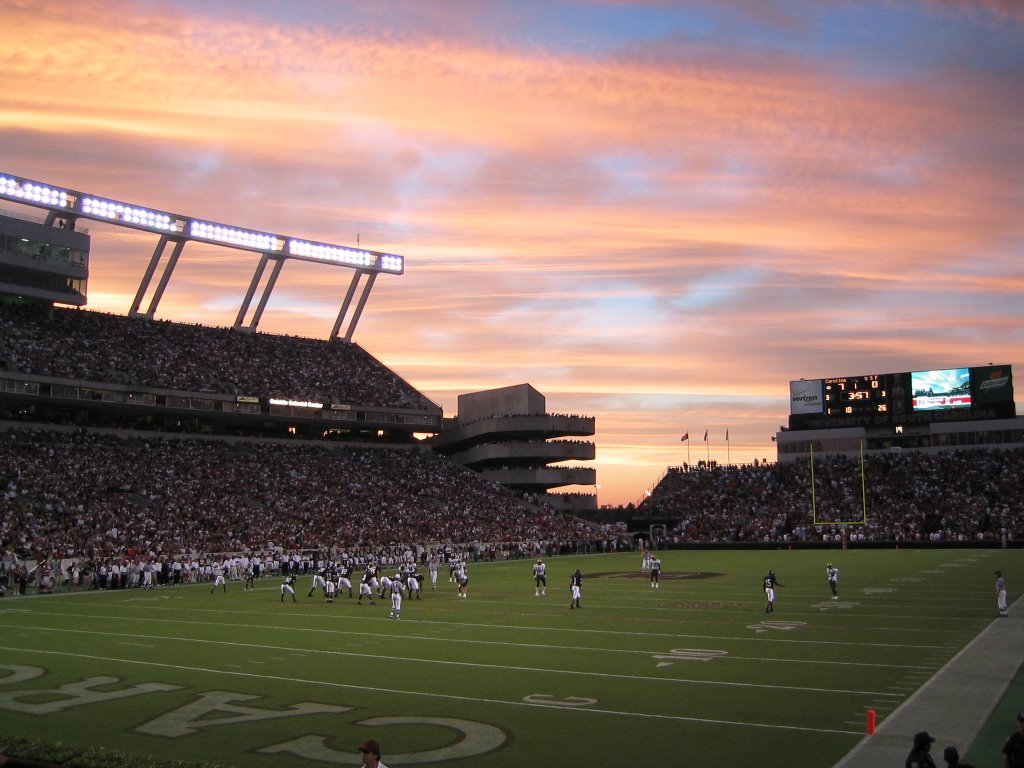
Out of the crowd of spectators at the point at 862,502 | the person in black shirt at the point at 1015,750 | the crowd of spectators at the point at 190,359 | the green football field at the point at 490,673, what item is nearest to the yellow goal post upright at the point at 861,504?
the crowd of spectators at the point at 862,502

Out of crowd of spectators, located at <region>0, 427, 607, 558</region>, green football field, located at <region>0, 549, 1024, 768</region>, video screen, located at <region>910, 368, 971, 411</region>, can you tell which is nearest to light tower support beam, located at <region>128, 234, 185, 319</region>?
crowd of spectators, located at <region>0, 427, 607, 558</region>

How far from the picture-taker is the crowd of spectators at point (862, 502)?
5625cm

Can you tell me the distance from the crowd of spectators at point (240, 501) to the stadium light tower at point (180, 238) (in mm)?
10465

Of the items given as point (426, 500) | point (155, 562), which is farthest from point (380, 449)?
point (155, 562)

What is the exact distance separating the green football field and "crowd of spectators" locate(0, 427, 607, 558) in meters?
10.5

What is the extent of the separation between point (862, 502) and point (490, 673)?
49571 millimetres

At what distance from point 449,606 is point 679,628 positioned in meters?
8.48

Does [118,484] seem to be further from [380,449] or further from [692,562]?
[692,562]

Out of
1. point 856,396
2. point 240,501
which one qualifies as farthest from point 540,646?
point 856,396

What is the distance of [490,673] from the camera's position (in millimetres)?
16922

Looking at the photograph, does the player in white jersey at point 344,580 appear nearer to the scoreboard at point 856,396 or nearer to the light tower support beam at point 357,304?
the light tower support beam at point 357,304

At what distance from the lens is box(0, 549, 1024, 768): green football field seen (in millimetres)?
12127

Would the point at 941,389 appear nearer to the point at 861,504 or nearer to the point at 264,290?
the point at 861,504

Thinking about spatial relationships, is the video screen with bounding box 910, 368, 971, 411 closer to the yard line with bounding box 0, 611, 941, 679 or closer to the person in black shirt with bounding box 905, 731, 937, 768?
the yard line with bounding box 0, 611, 941, 679
